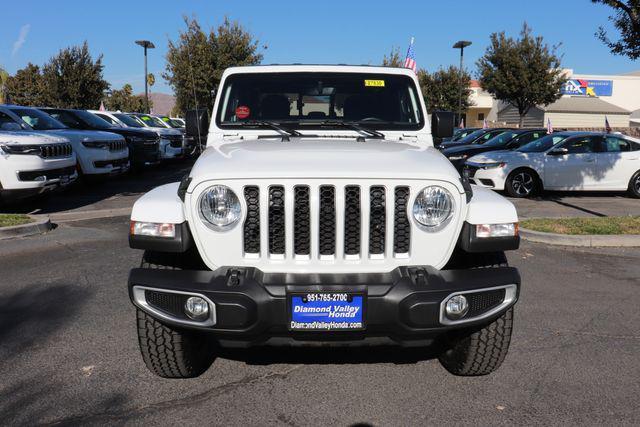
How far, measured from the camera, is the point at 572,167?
1212 cm

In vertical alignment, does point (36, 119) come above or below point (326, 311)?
above

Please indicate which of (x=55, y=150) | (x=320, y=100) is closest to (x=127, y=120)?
(x=55, y=150)

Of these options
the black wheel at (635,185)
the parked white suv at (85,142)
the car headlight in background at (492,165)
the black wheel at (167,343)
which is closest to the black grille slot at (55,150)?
the parked white suv at (85,142)

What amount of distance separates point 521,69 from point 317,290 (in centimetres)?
3352

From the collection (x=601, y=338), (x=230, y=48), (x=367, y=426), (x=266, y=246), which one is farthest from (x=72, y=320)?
(x=230, y=48)

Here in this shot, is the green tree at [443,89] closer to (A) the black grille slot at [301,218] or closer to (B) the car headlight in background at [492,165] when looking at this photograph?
(B) the car headlight in background at [492,165]

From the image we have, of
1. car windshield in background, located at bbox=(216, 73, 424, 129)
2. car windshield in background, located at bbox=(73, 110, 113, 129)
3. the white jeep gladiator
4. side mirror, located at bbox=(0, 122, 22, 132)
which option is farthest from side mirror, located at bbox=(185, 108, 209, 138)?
car windshield in background, located at bbox=(73, 110, 113, 129)

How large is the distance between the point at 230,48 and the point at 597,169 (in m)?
24.3

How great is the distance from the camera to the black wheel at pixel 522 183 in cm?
1230

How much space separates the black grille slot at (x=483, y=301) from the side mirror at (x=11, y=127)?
9.70 m

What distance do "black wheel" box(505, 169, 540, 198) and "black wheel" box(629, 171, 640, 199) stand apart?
80.3 inches

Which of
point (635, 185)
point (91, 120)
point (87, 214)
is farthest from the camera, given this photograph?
point (91, 120)

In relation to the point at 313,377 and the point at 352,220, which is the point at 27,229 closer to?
the point at 313,377

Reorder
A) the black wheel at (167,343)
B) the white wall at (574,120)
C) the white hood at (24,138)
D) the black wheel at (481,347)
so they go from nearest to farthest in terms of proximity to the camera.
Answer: the black wheel at (167,343)
the black wheel at (481,347)
the white hood at (24,138)
the white wall at (574,120)
